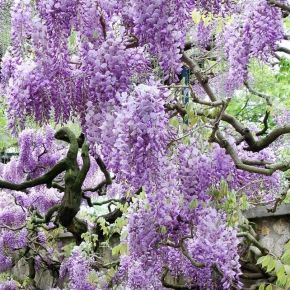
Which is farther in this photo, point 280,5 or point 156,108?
point 280,5

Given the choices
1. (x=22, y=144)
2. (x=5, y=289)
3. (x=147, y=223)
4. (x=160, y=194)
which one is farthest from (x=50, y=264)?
Answer: (x=160, y=194)

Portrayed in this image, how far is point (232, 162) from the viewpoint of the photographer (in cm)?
357

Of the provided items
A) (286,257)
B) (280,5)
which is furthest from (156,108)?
(286,257)

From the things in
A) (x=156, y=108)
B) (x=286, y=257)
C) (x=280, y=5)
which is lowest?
(x=286, y=257)

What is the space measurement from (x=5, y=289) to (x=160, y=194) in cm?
487

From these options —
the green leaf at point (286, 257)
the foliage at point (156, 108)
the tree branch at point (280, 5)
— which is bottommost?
the green leaf at point (286, 257)

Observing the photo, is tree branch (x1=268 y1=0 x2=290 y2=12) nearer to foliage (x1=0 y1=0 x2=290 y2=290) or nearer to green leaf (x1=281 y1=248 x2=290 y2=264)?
foliage (x1=0 y1=0 x2=290 y2=290)

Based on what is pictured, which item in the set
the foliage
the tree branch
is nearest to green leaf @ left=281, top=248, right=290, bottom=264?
the foliage

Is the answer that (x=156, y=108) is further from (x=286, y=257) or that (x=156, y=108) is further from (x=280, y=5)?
(x=286, y=257)

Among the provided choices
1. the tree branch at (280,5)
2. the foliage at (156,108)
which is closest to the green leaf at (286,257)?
the foliage at (156,108)

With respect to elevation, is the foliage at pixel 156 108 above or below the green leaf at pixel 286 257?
above

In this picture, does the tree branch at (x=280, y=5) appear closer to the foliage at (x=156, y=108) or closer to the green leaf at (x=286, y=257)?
the foliage at (x=156, y=108)

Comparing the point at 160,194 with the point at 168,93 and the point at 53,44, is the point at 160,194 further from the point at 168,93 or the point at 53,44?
the point at 53,44

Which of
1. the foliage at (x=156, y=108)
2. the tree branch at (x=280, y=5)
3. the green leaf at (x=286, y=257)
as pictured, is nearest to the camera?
the foliage at (x=156, y=108)
